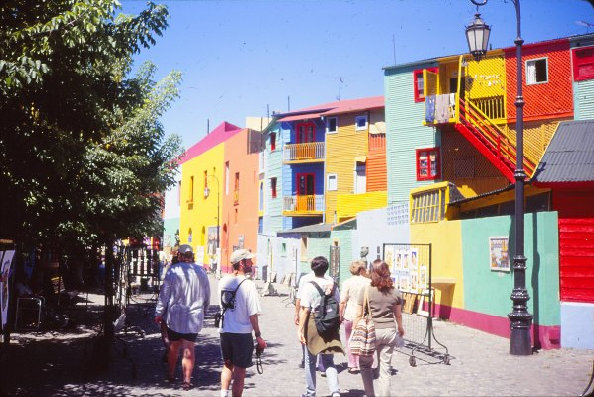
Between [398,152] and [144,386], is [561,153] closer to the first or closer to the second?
[144,386]

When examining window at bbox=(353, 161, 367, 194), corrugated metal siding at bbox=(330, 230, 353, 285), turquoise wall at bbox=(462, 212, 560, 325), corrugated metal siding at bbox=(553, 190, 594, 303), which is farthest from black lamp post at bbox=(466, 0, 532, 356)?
window at bbox=(353, 161, 367, 194)

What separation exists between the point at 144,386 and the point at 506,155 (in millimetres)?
14822

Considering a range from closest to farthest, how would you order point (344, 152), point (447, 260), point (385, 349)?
point (385, 349) < point (447, 260) < point (344, 152)

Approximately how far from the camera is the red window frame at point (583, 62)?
71.7 ft

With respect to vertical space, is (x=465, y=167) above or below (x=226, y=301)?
above

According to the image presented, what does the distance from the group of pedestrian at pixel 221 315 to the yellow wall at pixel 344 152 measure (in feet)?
92.4

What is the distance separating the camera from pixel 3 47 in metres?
6.82

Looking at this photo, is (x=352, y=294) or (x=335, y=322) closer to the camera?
(x=335, y=322)

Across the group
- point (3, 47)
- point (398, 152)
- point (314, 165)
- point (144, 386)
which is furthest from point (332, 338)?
point (314, 165)

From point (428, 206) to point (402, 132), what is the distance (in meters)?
9.00

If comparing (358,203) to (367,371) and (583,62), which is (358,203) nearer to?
(583,62)

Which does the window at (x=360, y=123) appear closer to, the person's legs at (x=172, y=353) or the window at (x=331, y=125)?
the window at (x=331, y=125)

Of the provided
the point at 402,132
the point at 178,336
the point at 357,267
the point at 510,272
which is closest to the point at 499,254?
the point at 510,272

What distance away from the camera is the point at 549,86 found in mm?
22609
